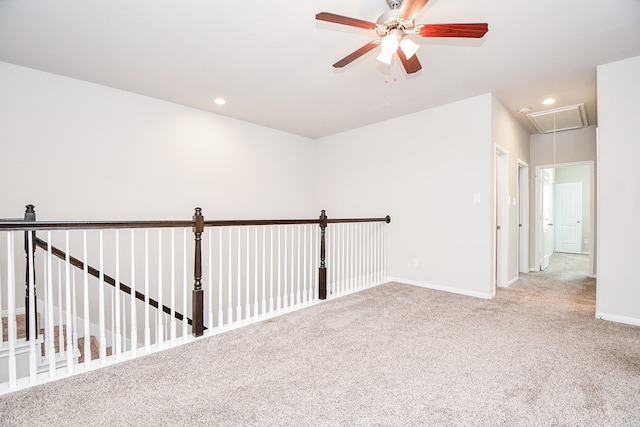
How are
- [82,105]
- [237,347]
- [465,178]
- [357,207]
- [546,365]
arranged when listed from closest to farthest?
[546,365]
[237,347]
[82,105]
[465,178]
[357,207]

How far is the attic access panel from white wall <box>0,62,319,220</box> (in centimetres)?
418

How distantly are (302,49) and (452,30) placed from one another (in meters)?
1.32

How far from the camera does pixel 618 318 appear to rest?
2867mm

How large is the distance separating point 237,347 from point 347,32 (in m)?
2.66

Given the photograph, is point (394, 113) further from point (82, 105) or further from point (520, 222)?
point (82, 105)

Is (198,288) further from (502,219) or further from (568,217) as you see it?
(568,217)

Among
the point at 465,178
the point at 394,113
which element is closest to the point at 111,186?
the point at 394,113

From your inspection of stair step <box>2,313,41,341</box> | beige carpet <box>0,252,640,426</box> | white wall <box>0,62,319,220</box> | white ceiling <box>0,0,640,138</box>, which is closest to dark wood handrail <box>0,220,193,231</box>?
beige carpet <box>0,252,640,426</box>

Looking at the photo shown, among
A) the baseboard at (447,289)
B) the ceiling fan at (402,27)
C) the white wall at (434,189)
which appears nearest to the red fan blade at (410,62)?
the ceiling fan at (402,27)

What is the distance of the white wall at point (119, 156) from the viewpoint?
3027 mm

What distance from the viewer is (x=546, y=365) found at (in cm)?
206

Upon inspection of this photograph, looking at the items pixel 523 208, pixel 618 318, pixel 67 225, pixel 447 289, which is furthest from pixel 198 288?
pixel 523 208

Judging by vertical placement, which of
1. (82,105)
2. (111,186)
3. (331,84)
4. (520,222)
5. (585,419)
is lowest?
(585,419)

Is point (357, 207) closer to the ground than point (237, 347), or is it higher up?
higher up
